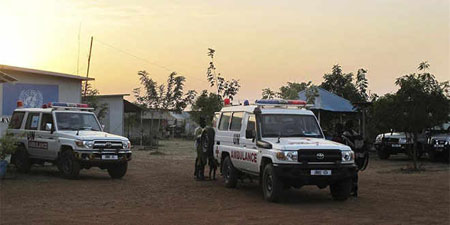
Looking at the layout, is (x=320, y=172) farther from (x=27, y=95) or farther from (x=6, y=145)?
(x=27, y=95)

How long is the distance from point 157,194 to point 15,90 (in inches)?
418

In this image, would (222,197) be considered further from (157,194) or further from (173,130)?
(173,130)

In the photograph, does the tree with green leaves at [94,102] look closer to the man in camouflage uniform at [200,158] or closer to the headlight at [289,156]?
the man in camouflage uniform at [200,158]

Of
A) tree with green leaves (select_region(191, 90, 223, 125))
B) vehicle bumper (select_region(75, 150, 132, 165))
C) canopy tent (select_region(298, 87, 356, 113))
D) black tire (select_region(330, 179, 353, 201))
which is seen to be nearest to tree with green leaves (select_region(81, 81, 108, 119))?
tree with green leaves (select_region(191, 90, 223, 125))

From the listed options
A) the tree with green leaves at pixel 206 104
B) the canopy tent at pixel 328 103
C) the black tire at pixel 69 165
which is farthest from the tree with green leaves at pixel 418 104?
the tree with green leaves at pixel 206 104

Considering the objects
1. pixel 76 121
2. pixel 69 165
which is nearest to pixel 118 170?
pixel 69 165

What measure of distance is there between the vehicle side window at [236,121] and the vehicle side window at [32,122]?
632cm

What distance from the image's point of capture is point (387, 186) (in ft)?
45.4

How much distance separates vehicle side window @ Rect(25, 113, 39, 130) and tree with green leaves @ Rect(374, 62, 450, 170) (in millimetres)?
11363

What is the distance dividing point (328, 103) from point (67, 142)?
1598 centimetres

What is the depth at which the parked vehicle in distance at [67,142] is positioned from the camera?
1439 centimetres

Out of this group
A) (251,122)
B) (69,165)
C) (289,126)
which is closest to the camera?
(289,126)

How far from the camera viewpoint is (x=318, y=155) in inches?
408

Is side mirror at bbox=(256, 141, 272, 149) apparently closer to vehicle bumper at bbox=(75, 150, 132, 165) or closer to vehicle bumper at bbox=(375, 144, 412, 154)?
vehicle bumper at bbox=(75, 150, 132, 165)
